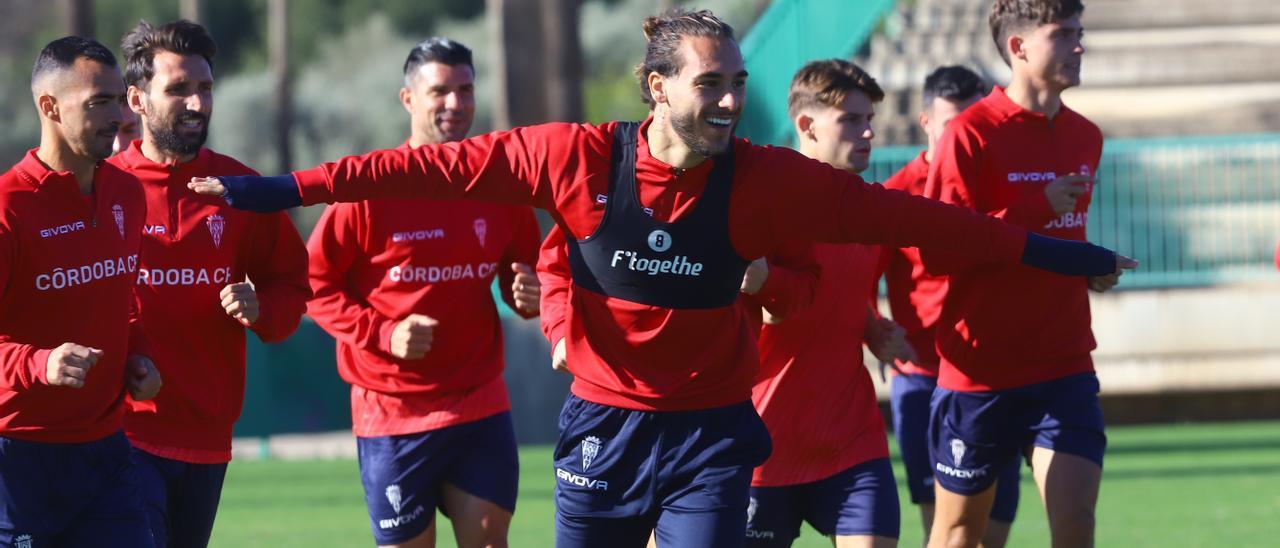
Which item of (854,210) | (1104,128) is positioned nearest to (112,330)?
(854,210)

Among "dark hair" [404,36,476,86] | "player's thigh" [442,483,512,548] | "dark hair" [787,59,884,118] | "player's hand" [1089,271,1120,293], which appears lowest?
"player's thigh" [442,483,512,548]

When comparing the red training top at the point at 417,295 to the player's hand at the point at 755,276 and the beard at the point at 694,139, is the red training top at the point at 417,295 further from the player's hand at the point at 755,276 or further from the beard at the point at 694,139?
the beard at the point at 694,139

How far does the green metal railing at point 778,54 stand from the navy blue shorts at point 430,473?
10.2 m

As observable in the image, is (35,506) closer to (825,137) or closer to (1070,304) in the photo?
(825,137)

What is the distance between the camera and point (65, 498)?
5.76 metres

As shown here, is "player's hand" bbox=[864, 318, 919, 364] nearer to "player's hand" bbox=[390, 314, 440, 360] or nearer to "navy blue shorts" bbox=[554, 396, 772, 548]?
"navy blue shorts" bbox=[554, 396, 772, 548]

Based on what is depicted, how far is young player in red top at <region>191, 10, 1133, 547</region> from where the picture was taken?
5406 mm

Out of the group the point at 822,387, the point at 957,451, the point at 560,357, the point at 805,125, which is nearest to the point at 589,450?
the point at 560,357

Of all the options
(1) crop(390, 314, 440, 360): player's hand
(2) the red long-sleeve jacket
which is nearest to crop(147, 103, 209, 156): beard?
(2) the red long-sleeve jacket

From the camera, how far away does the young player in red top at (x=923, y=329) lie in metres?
A: 8.45

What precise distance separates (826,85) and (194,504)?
9.01 feet

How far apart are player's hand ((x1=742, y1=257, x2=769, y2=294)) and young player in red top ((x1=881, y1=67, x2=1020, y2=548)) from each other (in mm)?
2351

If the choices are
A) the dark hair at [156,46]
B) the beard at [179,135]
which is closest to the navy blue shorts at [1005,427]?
the beard at [179,135]

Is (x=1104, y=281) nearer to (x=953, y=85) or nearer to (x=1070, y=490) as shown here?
(x=1070, y=490)
